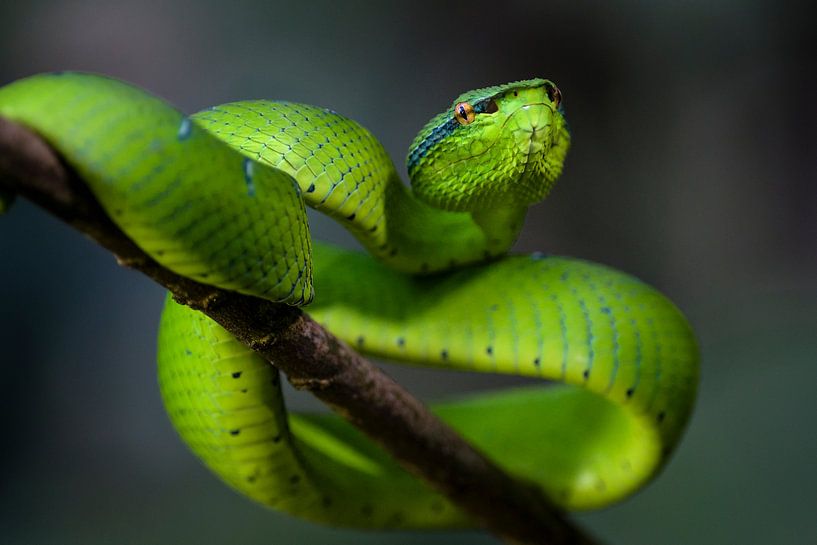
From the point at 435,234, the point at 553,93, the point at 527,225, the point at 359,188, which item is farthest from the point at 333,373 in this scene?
the point at 527,225

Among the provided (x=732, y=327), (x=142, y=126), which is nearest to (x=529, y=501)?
(x=142, y=126)

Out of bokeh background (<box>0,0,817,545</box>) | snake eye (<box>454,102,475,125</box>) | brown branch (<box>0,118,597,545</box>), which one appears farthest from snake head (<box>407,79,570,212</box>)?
bokeh background (<box>0,0,817,545</box>)

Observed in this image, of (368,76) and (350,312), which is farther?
(368,76)

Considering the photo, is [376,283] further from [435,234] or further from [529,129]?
[529,129]

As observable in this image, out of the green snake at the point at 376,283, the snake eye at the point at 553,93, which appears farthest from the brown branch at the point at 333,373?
the snake eye at the point at 553,93

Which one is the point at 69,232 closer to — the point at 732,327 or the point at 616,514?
the point at 616,514

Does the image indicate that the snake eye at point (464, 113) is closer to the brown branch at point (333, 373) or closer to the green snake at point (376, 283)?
the green snake at point (376, 283)
